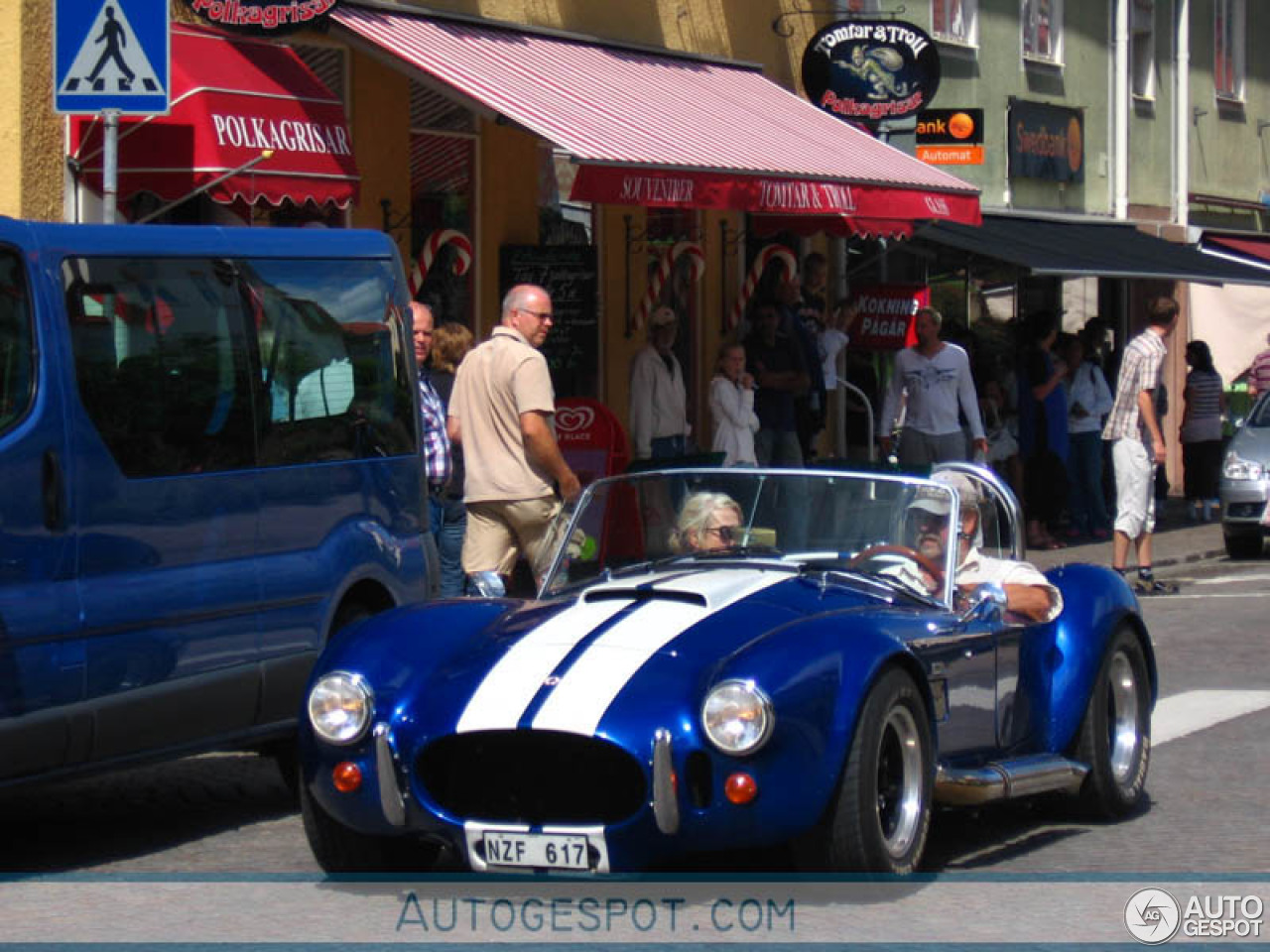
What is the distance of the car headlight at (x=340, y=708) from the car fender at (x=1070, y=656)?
2.35 meters

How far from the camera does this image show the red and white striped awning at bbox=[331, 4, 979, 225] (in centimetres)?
1421

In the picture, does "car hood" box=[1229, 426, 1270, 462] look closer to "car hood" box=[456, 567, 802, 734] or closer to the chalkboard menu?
the chalkboard menu

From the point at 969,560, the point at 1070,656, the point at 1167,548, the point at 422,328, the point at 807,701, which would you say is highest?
the point at 422,328

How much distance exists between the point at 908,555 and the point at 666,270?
1161cm

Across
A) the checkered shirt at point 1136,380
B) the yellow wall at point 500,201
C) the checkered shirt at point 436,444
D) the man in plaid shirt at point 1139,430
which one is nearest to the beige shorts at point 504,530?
the checkered shirt at point 436,444

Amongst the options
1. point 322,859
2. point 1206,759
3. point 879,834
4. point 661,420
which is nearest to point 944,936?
point 879,834

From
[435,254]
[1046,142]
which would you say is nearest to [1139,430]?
[435,254]

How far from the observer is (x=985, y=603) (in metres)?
7.32

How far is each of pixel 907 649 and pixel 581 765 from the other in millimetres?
1019

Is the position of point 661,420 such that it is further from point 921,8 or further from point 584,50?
point 921,8

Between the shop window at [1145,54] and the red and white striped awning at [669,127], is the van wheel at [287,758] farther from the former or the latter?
the shop window at [1145,54]

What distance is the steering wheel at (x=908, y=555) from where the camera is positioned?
735 cm

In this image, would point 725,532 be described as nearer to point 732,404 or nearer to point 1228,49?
point 732,404

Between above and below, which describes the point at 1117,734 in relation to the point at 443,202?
below
